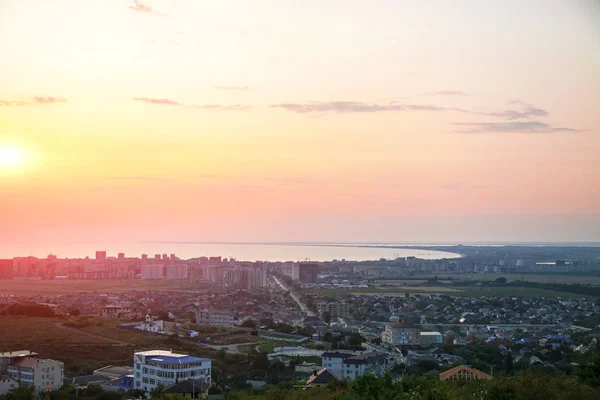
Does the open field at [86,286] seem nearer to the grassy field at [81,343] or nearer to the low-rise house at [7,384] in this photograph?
the grassy field at [81,343]

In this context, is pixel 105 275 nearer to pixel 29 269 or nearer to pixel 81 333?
pixel 29 269

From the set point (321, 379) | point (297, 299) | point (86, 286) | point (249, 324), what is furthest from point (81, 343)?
point (86, 286)

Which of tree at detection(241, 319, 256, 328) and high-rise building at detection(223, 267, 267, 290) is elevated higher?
high-rise building at detection(223, 267, 267, 290)

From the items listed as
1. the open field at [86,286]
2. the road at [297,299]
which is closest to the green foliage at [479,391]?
the road at [297,299]

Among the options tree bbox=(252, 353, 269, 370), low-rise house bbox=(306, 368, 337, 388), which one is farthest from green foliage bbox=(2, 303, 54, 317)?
low-rise house bbox=(306, 368, 337, 388)

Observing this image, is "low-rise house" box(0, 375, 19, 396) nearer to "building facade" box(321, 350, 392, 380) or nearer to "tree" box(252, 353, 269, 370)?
"tree" box(252, 353, 269, 370)

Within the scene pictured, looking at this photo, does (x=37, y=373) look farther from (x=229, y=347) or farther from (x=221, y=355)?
(x=229, y=347)
